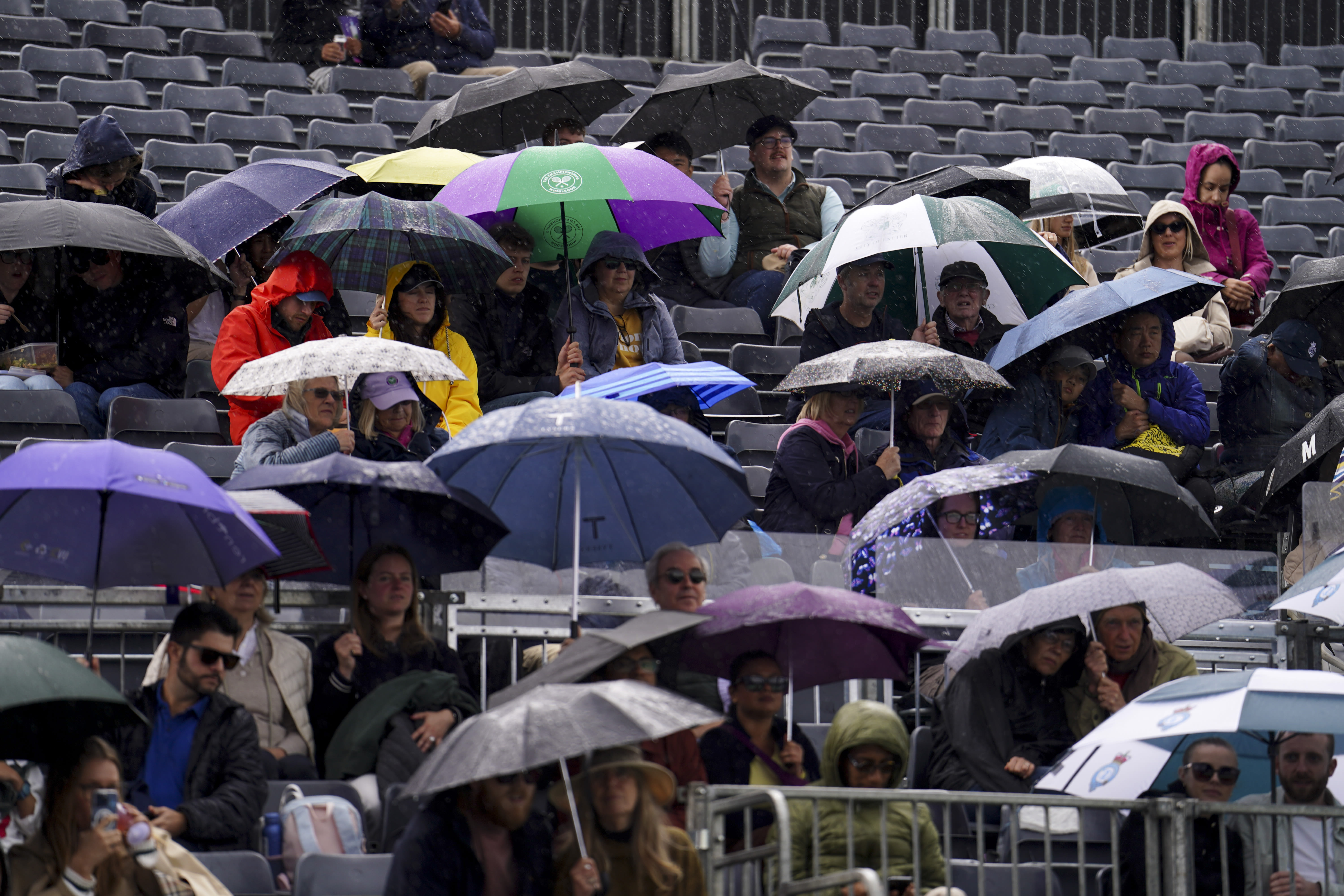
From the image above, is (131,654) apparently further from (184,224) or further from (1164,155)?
(1164,155)

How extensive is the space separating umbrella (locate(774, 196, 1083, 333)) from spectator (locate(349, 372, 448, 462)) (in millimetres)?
2192

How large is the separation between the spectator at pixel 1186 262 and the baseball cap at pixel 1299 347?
4.35ft

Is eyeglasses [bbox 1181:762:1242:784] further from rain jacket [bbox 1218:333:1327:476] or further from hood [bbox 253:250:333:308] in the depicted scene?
hood [bbox 253:250:333:308]

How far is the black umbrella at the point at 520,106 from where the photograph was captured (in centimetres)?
1107

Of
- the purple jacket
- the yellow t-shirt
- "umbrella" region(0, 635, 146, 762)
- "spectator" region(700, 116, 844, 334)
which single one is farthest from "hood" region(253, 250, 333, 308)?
the purple jacket

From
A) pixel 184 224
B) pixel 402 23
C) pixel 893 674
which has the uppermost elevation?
pixel 402 23

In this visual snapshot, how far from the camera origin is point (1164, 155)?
14.6 metres

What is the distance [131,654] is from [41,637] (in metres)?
0.37

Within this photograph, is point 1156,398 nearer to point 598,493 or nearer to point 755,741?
point 598,493

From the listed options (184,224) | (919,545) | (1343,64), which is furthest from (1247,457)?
(1343,64)

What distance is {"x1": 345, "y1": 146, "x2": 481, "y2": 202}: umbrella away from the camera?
10125 mm

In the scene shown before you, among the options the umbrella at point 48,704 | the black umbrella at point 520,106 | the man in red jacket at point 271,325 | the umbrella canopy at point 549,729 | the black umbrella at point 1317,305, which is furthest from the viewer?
the black umbrella at point 520,106

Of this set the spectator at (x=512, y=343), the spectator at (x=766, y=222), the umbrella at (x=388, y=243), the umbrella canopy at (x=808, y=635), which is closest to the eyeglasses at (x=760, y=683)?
the umbrella canopy at (x=808, y=635)

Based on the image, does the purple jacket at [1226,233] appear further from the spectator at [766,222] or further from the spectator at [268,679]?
the spectator at [268,679]
